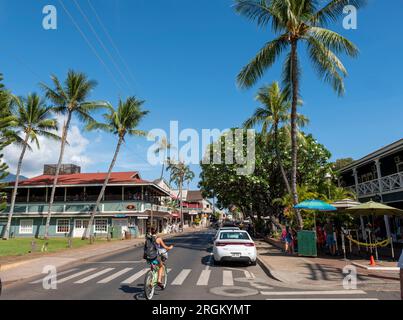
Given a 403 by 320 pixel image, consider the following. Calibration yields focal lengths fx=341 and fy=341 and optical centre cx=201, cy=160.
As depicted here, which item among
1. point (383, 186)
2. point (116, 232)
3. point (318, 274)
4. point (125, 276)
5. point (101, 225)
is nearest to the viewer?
point (318, 274)

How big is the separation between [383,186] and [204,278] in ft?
52.2

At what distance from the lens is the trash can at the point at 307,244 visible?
53.7 ft

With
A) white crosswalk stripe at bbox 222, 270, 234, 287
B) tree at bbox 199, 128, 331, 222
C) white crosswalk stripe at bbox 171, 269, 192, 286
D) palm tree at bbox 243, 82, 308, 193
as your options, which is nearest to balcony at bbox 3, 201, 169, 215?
tree at bbox 199, 128, 331, 222

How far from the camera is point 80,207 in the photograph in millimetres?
37688

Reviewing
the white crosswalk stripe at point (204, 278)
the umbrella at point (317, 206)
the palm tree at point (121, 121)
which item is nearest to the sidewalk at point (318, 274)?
the white crosswalk stripe at point (204, 278)

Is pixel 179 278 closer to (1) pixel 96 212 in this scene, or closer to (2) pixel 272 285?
(2) pixel 272 285

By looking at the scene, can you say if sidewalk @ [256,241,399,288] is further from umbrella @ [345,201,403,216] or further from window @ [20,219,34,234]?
window @ [20,219,34,234]

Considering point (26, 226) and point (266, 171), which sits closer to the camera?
point (266, 171)

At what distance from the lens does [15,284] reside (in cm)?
1101

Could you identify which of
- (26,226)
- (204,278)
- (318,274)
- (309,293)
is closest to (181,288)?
(204,278)

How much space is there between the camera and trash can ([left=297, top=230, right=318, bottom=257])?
53.7ft

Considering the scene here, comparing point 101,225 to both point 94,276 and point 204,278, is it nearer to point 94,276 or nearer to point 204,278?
point 94,276
